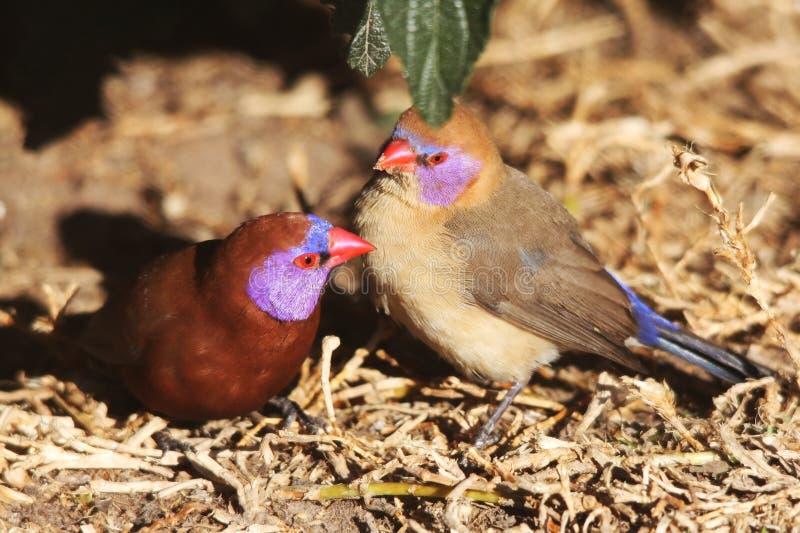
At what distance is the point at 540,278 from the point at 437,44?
1482mm

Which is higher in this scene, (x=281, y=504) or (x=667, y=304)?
(x=667, y=304)

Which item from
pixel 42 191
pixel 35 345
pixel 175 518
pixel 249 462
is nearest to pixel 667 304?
pixel 249 462

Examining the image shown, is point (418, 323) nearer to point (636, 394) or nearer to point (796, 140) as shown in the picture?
point (636, 394)

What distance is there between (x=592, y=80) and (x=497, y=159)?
228 centimetres

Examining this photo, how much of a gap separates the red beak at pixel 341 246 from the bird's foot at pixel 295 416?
789 mm

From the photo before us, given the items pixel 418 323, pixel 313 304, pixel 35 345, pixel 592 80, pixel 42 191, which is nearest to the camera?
pixel 313 304

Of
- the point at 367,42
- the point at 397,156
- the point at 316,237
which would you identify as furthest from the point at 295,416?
the point at 367,42

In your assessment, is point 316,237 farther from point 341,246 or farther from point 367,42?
point 367,42

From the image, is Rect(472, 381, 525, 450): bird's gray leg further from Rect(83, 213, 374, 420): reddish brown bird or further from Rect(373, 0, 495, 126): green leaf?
Rect(373, 0, 495, 126): green leaf

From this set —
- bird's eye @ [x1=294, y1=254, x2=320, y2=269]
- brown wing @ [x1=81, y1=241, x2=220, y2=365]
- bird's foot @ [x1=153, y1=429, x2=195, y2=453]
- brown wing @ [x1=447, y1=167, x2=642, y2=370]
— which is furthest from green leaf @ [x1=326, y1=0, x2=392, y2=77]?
bird's foot @ [x1=153, y1=429, x2=195, y2=453]

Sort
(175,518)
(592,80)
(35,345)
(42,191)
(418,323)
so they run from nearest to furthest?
(175,518) < (418,323) < (35,345) < (42,191) < (592,80)

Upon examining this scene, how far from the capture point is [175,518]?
3240 mm

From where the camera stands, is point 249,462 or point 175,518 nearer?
point 175,518

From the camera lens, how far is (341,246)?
137 inches
